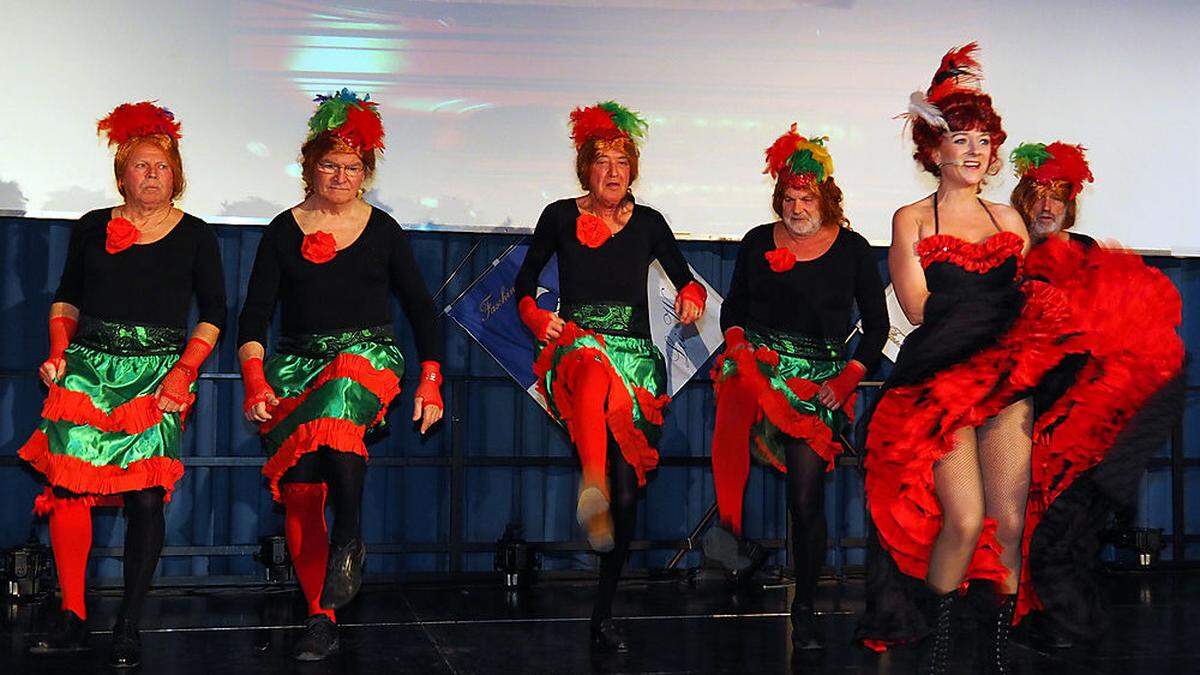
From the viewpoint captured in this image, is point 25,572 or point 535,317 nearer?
point 535,317

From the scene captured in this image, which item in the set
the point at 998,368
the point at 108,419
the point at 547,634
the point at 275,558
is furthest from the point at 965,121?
the point at 275,558

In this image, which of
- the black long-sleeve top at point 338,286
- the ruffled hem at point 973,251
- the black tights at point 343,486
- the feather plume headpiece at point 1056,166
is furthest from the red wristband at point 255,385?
the feather plume headpiece at point 1056,166

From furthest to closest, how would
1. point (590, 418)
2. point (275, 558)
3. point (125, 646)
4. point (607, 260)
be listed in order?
point (275, 558)
point (607, 260)
point (590, 418)
point (125, 646)

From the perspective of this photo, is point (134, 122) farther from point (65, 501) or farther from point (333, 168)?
point (65, 501)

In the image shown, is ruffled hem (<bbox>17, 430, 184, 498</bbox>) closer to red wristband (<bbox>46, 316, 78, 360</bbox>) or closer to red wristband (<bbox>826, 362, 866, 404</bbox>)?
red wristband (<bbox>46, 316, 78, 360</bbox>)

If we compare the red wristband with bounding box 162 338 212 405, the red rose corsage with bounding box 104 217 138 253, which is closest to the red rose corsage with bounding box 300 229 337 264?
the red wristband with bounding box 162 338 212 405

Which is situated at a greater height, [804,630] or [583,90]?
[583,90]

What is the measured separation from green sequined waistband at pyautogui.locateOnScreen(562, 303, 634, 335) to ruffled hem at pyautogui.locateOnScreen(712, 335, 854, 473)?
45cm

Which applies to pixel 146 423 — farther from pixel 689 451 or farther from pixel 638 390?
pixel 689 451

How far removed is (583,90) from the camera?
6316mm

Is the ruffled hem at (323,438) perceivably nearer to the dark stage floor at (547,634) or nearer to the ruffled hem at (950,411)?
the dark stage floor at (547,634)

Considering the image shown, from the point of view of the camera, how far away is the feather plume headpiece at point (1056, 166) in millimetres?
5109

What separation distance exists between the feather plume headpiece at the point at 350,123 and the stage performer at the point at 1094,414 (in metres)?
2.11

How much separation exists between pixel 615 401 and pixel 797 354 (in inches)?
27.8
